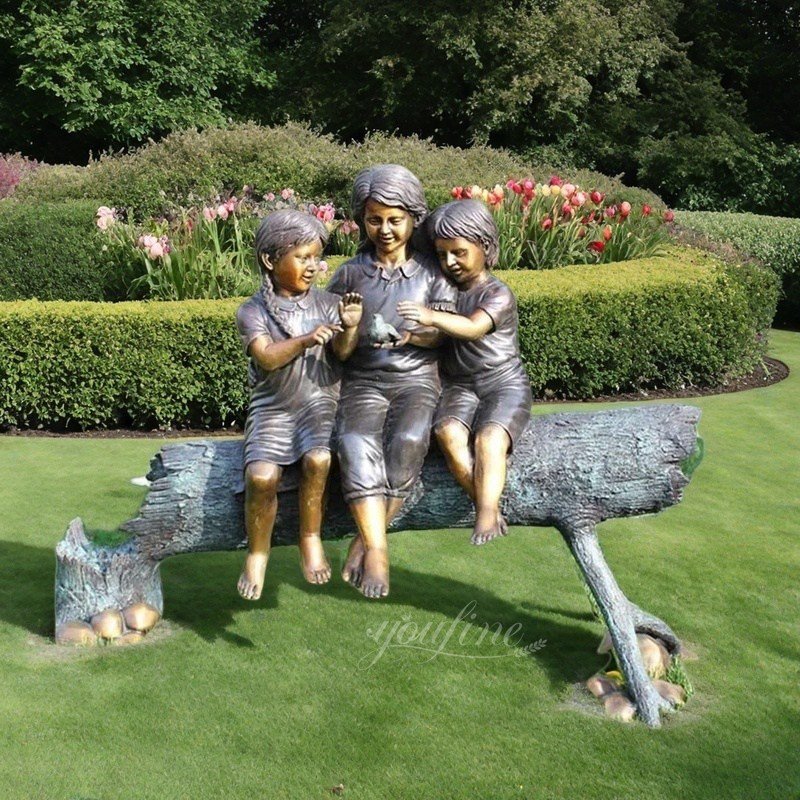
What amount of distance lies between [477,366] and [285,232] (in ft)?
3.04

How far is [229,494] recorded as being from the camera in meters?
4.41

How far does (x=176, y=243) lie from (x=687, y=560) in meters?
6.05

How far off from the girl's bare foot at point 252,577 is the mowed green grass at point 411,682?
45 cm

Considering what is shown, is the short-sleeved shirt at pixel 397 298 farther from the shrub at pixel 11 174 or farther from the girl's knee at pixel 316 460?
the shrub at pixel 11 174

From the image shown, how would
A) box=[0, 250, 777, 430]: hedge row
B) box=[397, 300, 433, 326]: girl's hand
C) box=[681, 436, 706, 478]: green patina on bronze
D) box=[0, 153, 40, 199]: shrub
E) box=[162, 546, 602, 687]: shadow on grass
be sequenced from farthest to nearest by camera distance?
box=[0, 153, 40, 199]: shrub
box=[0, 250, 777, 430]: hedge row
box=[162, 546, 602, 687]: shadow on grass
box=[681, 436, 706, 478]: green patina on bronze
box=[397, 300, 433, 326]: girl's hand

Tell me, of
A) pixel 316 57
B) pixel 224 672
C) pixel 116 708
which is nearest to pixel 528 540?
pixel 224 672

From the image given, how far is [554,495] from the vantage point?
427 cm

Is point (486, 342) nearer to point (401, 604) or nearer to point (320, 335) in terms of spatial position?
point (320, 335)

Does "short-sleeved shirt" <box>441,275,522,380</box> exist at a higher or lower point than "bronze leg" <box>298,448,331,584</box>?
higher

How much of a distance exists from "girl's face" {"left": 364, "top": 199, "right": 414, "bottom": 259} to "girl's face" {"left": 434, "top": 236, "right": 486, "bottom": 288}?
0.45ft

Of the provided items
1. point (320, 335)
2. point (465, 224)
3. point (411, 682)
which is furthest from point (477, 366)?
point (411, 682)

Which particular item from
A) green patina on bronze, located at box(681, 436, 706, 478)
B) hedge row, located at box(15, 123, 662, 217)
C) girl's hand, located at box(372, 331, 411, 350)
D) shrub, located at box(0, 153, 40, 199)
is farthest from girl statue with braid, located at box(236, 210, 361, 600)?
shrub, located at box(0, 153, 40, 199)

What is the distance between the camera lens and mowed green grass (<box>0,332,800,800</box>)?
3.73 m

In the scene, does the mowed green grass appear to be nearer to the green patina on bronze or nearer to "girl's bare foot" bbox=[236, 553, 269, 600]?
"girl's bare foot" bbox=[236, 553, 269, 600]
